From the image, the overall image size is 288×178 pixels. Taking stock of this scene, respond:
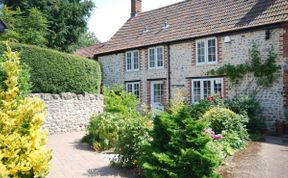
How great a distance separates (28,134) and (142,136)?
3.46m

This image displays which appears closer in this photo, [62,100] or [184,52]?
[62,100]

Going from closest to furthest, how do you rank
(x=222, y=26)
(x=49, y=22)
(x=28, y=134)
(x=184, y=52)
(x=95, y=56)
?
(x=28, y=134)
(x=222, y=26)
(x=184, y=52)
(x=49, y=22)
(x=95, y=56)

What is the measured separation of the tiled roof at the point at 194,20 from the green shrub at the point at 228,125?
19.9ft

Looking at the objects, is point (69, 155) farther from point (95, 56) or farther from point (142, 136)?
point (95, 56)

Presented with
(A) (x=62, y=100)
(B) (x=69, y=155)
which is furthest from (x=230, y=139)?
(A) (x=62, y=100)

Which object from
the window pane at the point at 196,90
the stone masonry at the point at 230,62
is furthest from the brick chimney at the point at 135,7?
the window pane at the point at 196,90

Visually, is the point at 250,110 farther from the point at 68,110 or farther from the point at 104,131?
the point at 68,110

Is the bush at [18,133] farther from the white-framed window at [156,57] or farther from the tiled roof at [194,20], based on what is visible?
the white-framed window at [156,57]

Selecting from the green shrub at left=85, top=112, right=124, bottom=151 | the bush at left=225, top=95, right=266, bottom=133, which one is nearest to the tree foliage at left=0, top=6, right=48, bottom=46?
the green shrub at left=85, top=112, right=124, bottom=151

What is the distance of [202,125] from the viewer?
5.94 meters

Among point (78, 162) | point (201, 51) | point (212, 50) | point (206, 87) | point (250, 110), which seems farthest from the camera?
point (201, 51)

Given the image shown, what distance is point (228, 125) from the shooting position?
397 inches

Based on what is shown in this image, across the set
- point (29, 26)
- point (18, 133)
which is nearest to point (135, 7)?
point (29, 26)

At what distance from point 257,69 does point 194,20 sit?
6.22 m
